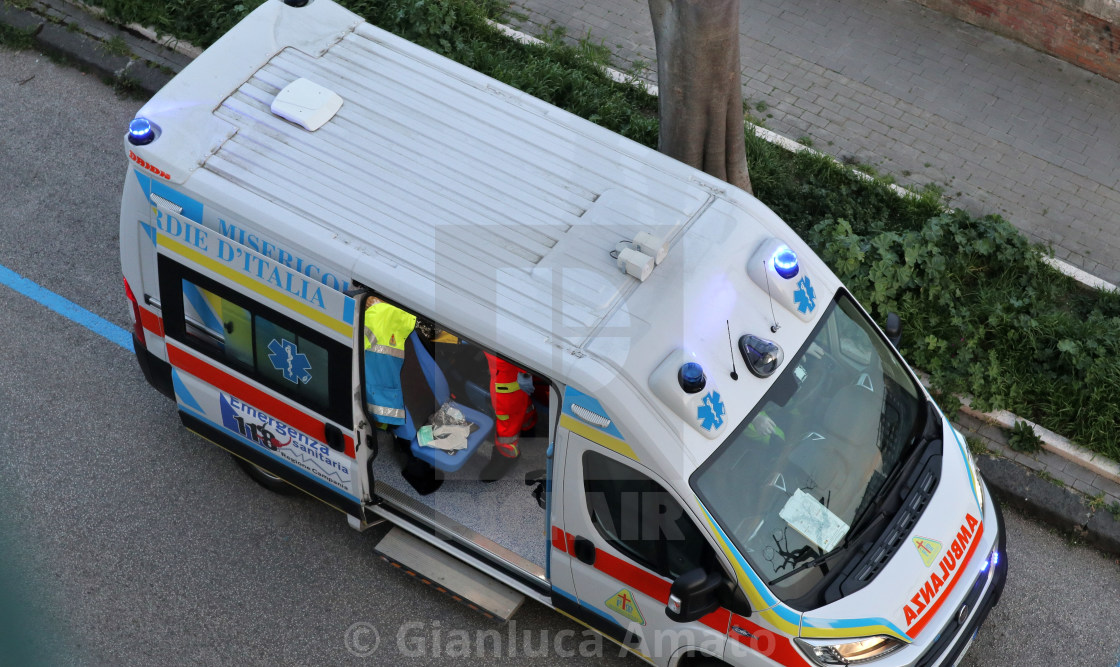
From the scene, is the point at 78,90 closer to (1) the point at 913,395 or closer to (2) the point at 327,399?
(2) the point at 327,399

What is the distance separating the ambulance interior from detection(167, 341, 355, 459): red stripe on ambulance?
0.45 meters

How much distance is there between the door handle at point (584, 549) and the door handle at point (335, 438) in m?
1.41

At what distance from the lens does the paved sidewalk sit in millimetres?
9031

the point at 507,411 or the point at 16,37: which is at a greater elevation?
the point at 507,411

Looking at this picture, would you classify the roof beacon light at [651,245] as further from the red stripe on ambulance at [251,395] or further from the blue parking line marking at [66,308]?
the blue parking line marking at [66,308]

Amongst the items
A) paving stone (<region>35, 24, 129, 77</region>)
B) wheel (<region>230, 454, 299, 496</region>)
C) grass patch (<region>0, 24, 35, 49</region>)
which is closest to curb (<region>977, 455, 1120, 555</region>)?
wheel (<region>230, 454, 299, 496</region>)

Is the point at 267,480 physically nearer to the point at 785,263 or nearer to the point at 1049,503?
the point at 785,263

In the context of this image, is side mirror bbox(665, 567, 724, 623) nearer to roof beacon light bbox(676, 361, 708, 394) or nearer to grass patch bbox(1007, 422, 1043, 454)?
roof beacon light bbox(676, 361, 708, 394)

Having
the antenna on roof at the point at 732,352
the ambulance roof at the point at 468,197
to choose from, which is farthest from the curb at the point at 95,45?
the antenna on roof at the point at 732,352

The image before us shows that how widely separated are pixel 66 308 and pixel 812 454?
543cm

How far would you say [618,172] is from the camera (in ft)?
20.6

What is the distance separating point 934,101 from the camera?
9.71 metres

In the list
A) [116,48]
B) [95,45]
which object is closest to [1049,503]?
[116,48]

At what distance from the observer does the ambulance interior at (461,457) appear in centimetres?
676
